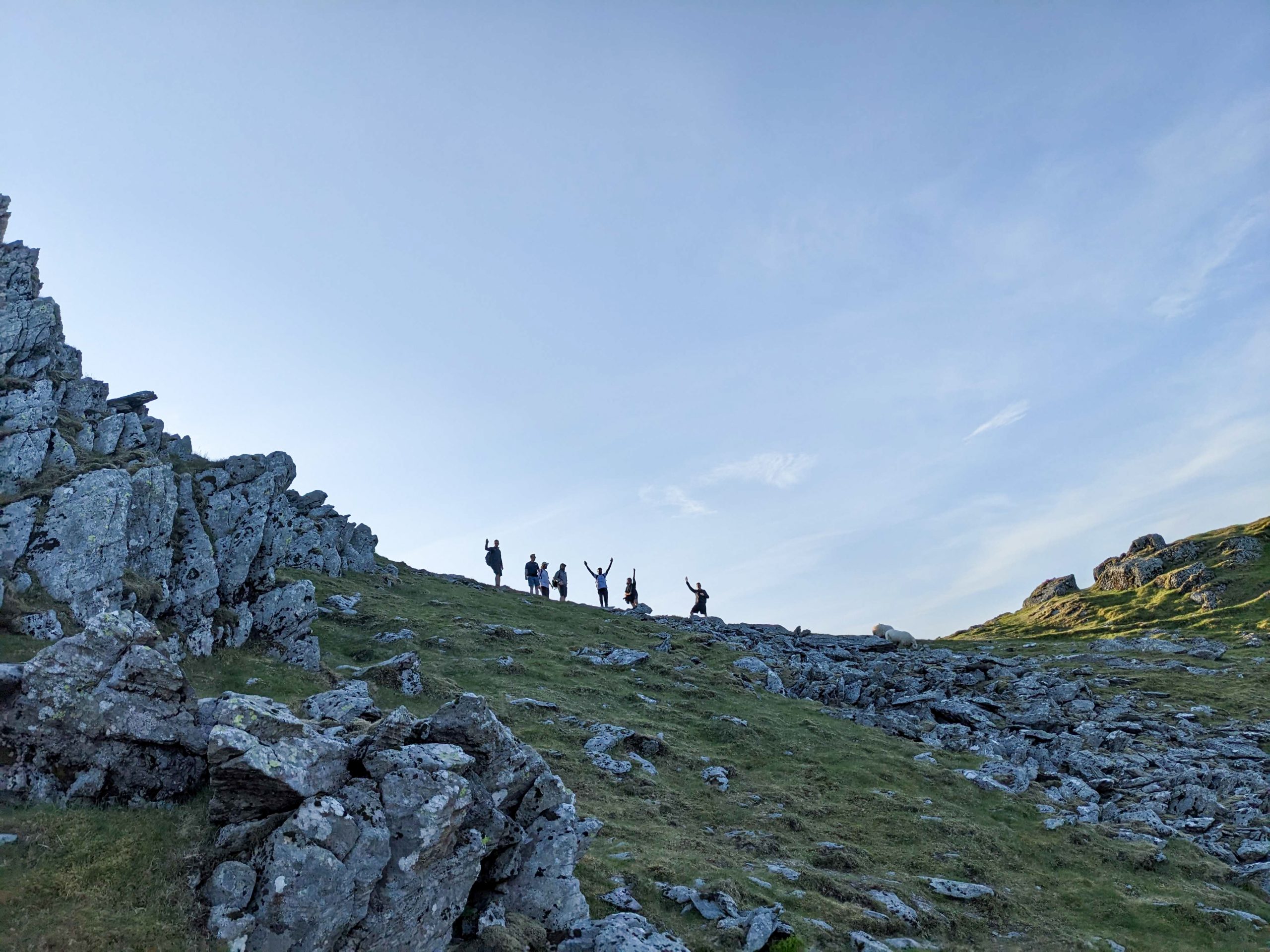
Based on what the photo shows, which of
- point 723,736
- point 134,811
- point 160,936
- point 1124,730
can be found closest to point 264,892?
point 160,936

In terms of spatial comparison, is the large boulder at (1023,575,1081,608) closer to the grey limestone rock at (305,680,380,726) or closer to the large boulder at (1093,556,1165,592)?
the large boulder at (1093,556,1165,592)

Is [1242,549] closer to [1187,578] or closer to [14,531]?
[1187,578]

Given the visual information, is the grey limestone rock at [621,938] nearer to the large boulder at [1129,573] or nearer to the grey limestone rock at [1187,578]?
the grey limestone rock at [1187,578]

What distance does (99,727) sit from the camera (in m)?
16.2

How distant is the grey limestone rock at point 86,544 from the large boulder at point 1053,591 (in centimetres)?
10346

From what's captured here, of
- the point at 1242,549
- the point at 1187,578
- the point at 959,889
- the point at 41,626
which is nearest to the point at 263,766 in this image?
the point at 41,626

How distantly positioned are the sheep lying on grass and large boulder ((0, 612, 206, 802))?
61.5 metres

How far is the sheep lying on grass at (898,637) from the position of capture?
70375 mm

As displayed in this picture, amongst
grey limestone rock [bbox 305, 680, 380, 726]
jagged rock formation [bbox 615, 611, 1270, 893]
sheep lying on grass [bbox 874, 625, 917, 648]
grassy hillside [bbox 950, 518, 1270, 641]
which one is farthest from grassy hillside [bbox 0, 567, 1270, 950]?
grassy hillside [bbox 950, 518, 1270, 641]

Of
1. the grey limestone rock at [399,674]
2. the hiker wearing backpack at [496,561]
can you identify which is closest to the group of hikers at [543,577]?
the hiker wearing backpack at [496,561]

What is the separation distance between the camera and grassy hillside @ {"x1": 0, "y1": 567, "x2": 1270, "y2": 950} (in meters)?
13.6

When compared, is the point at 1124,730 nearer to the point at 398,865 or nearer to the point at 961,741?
the point at 961,741

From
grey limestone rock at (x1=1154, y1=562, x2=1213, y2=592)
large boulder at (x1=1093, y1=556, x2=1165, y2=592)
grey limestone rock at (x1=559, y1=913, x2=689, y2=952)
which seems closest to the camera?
grey limestone rock at (x1=559, y1=913, x2=689, y2=952)

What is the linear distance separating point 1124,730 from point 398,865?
42.1m
